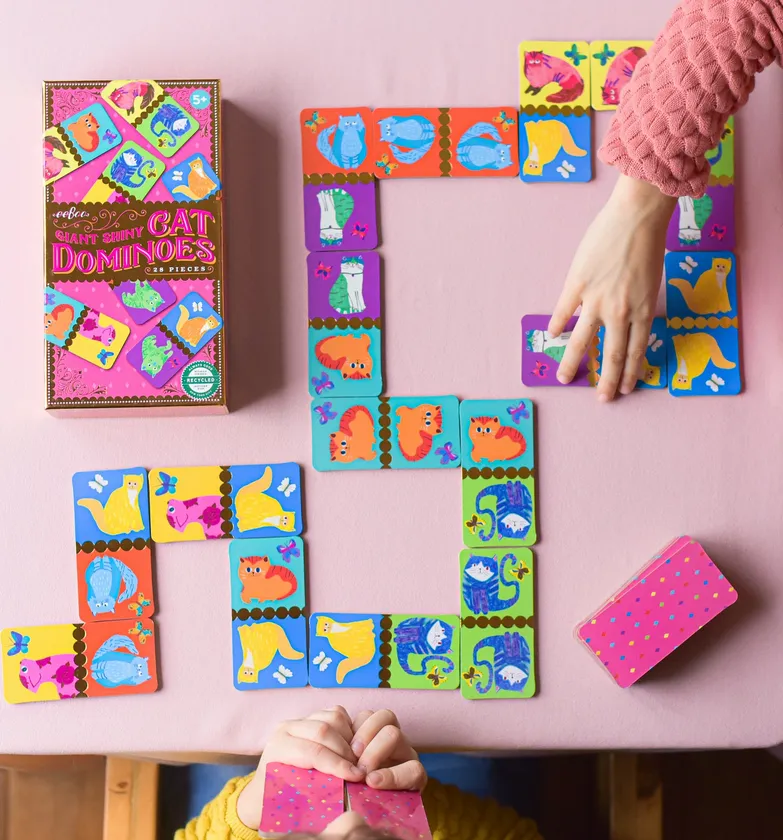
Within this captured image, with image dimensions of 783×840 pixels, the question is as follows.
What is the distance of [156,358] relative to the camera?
0.80 meters

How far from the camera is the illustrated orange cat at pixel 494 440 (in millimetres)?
875

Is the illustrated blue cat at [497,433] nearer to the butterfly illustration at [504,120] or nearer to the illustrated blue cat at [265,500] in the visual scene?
the illustrated blue cat at [265,500]

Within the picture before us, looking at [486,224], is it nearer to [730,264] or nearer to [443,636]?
[730,264]

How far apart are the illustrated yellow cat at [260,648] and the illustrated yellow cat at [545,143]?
0.57 m

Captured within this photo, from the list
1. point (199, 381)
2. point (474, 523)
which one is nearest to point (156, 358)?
point (199, 381)

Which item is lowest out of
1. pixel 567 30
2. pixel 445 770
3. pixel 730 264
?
pixel 445 770

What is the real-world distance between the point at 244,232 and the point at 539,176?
33 cm

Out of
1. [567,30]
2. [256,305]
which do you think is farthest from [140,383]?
Result: [567,30]

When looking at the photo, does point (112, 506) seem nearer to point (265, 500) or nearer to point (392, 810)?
point (265, 500)

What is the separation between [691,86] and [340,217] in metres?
0.37

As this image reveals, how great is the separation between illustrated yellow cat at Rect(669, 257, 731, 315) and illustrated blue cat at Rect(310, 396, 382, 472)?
0.35m

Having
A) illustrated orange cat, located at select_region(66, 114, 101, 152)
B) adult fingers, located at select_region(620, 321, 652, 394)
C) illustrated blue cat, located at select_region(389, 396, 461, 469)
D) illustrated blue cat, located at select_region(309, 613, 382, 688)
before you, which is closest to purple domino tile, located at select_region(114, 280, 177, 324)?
illustrated orange cat, located at select_region(66, 114, 101, 152)

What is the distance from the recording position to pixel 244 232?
89 cm

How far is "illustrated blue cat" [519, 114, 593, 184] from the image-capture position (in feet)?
2.89
